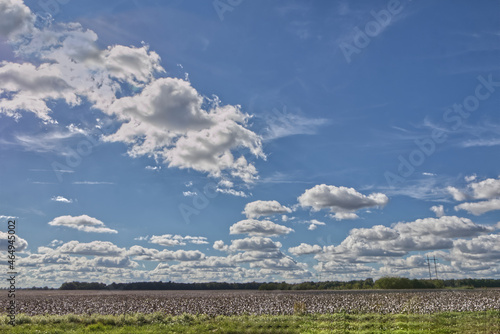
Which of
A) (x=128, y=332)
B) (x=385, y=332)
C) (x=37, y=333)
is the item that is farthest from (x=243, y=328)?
(x=37, y=333)

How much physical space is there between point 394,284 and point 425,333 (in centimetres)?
9681

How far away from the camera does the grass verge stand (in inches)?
1030

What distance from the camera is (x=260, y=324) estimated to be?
28844 millimetres

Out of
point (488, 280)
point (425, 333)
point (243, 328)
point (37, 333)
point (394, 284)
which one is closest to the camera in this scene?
point (425, 333)

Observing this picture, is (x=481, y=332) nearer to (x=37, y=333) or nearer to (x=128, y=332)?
(x=128, y=332)

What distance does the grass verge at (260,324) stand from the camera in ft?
85.9

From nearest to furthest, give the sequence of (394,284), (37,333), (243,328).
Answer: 1. (37,333)
2. (243,328)
3. (394,284)

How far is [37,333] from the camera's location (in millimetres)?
25281

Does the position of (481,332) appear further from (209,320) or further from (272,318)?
(209,320)

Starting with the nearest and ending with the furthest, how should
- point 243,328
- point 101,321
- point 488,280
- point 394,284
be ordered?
point 243,328
point 101,321
point 394,284
point 488,280

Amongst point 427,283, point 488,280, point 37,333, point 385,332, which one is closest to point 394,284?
point 427,283

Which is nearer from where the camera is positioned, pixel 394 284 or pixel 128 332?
pixel 128 332

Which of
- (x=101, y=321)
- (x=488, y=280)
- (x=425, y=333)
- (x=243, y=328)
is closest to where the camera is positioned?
(x=425, y=333)

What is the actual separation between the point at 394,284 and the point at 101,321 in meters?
99.8
